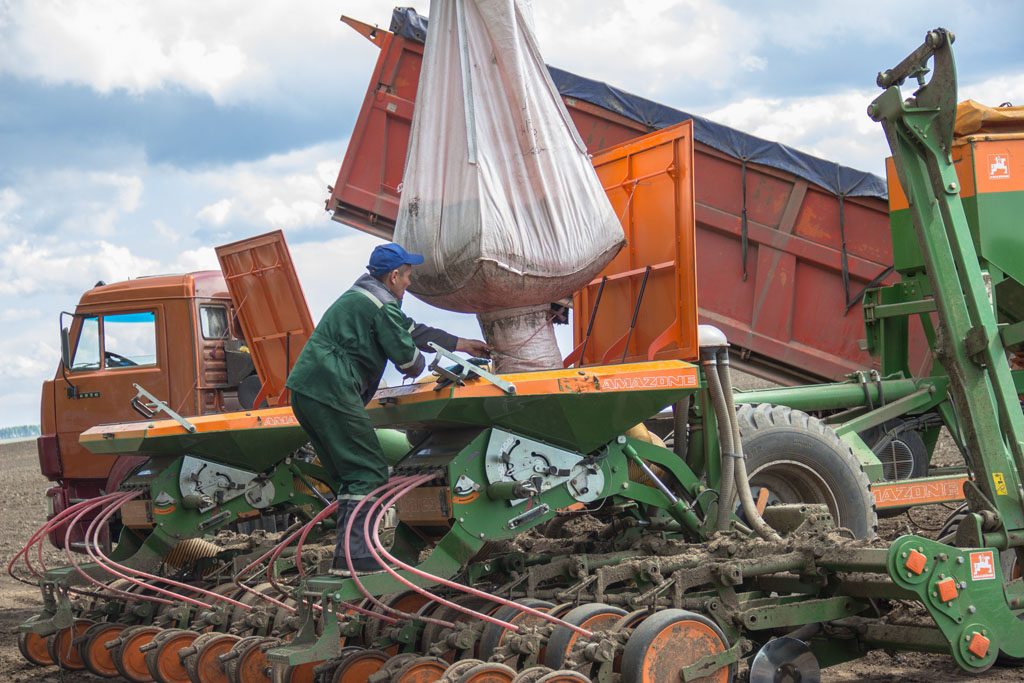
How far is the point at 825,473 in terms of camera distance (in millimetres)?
6027

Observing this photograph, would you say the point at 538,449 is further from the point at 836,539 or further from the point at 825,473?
the point at 825,473

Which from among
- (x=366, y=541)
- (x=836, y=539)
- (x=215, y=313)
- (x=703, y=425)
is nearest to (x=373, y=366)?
(x=366, y=541)

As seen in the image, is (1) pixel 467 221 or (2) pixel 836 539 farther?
(1) pixel 467 221

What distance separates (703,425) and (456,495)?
4.82 ft

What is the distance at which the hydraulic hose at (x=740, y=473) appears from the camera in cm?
510

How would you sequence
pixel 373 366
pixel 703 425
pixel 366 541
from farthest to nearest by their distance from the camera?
pixel 703 425
pixel 373 366
pixel 366 541

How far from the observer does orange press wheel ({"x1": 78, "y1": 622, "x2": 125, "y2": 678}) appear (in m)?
6.62

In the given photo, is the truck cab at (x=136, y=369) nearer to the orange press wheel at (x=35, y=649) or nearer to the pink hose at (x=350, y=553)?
the orange press wheel at (x=35, y=649)

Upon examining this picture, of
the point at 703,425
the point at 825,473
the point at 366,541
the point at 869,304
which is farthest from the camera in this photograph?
the point at 869,304

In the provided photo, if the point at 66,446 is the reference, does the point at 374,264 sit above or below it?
above

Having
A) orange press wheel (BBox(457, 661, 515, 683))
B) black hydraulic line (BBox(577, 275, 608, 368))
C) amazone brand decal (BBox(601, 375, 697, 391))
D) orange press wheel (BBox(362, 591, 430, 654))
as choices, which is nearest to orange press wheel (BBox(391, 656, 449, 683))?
orange press wheel (BBox(457, 661, 515, 683))

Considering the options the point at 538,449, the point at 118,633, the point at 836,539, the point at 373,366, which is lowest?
the point at 118,633

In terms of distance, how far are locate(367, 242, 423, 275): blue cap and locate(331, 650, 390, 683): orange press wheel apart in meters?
1.65

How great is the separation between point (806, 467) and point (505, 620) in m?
2.06
